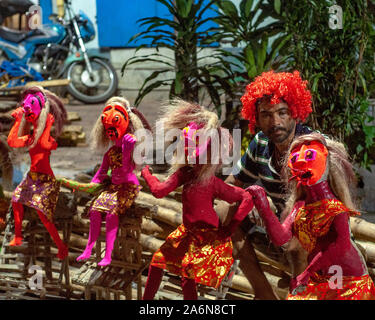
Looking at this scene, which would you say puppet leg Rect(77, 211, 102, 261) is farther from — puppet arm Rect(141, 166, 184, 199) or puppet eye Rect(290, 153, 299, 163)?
puppet eye Rect(290, 153, 299, 163)

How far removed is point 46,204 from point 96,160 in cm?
255

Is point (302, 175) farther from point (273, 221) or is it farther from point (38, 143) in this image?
point (38, 143)

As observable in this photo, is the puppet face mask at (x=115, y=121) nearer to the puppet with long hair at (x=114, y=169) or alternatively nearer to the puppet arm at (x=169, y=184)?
the puppet with long hair at (x=114, y=169)

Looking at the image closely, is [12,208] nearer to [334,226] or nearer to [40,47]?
[334,226]

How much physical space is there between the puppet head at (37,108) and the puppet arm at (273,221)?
1.04 meters

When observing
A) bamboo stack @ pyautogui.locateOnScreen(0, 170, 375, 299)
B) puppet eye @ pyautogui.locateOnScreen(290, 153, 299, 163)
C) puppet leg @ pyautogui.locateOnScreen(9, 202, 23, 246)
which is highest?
puppet eye @ pyautogui.locateOnScreen(290, 153, 299, 163)

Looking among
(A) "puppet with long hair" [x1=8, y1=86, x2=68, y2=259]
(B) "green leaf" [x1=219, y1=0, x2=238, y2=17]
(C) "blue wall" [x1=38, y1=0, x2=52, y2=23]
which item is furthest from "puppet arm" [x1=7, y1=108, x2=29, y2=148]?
Result: (B) "green leaf" [x1=219, y1=0, x2=238, y2=17]

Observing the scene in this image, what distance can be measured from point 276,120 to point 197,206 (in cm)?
42

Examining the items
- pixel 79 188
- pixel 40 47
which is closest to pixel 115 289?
pixel 79 188

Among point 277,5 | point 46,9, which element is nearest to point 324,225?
point 277,5

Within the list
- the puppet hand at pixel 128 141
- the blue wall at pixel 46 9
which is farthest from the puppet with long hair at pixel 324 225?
the blue wall at pixel 46 9

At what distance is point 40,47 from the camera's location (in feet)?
15.5

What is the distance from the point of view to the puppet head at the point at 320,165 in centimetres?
169

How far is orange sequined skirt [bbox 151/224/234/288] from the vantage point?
190 centimetres
